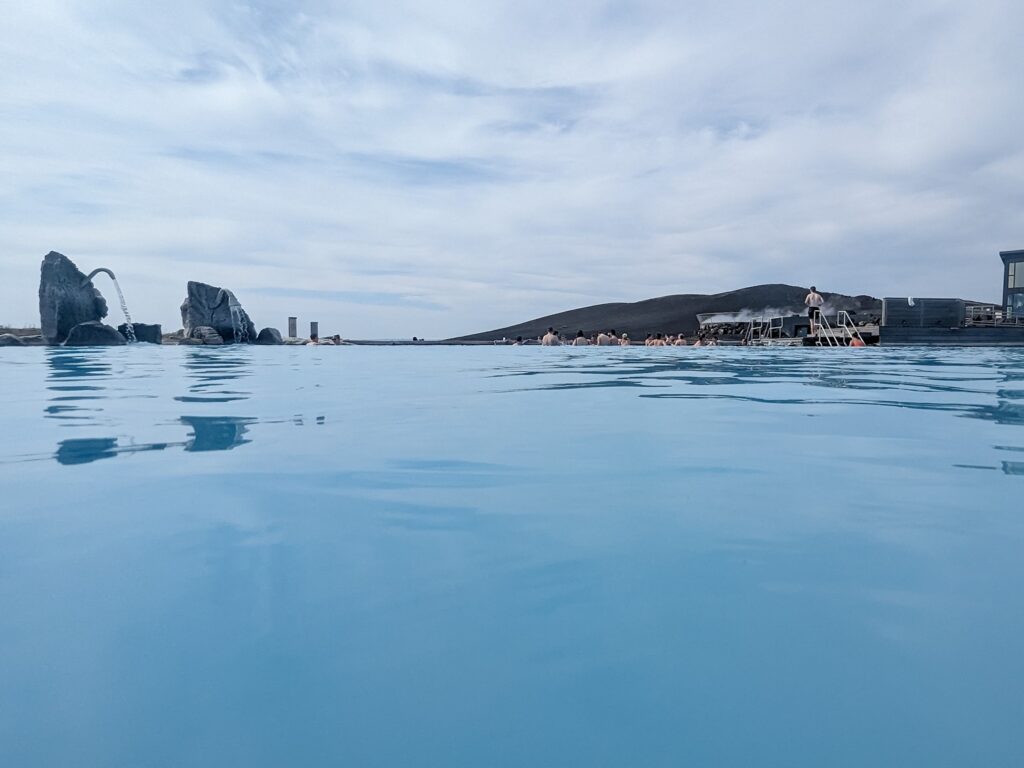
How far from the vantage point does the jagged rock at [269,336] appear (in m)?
39.7

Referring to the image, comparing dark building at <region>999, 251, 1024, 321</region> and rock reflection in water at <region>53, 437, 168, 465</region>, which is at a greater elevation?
dark building at <region>999, 251, 1024, 321</region>

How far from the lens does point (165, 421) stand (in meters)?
5.03

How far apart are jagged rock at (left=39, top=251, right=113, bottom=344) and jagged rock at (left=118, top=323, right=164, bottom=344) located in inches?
71.8

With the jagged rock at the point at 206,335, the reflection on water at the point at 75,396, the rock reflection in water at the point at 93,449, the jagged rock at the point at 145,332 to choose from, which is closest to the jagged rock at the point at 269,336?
the jagged rock at the point at 206,335

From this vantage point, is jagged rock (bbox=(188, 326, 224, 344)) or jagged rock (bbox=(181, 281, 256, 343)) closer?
jagged rock (bbox=(188, 326, 224, 344))

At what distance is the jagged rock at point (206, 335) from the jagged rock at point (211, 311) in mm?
407

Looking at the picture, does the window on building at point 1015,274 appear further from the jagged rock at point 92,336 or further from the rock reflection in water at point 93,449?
the jagged rock at point 92,336

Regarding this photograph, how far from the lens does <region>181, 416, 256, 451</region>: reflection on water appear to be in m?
3.97

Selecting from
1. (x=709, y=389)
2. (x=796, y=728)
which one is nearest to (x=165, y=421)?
(x=796, y=728)

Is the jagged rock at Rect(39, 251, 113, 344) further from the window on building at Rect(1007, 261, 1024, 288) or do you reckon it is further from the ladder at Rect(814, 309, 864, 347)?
the window on building at Rect(1007, 261, 1024, 288)

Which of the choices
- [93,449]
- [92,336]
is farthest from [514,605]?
[92,336]

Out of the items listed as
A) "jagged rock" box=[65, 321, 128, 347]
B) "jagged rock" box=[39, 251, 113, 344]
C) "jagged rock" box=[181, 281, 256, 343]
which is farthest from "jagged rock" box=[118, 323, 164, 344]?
"jagged rock" box=[65, 321, 128, 347]

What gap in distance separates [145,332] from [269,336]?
7092 mm

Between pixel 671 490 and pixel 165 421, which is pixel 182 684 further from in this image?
pixel 165 421
